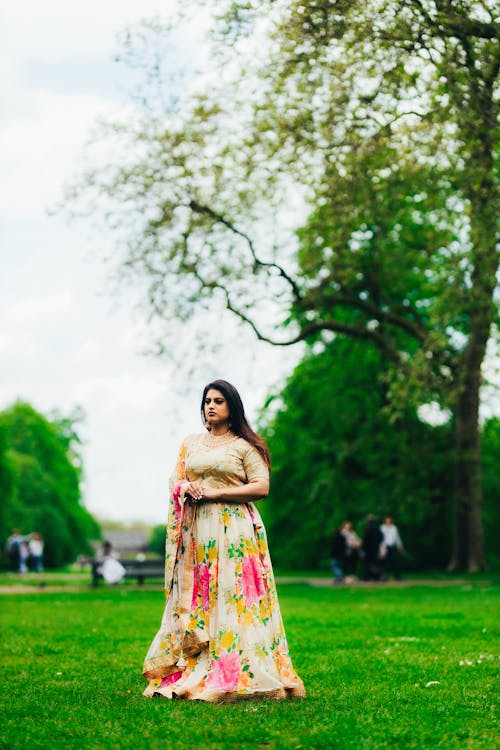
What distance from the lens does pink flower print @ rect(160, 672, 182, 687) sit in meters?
7.71

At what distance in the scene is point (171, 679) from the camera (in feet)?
25.4

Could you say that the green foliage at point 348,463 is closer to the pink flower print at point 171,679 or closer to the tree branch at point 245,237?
the tree branch at point 245,237

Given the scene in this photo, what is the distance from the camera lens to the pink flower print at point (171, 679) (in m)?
7.71

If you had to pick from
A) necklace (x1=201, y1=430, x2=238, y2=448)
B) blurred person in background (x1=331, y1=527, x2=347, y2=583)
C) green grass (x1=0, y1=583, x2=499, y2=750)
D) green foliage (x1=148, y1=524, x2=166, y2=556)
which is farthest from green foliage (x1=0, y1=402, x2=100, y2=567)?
green foliage (x1=148, y1=524, x2=166, y2=556)

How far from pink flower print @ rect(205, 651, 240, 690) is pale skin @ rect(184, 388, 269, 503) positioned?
1.13 m

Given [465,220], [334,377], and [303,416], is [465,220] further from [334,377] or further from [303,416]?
[303,416]

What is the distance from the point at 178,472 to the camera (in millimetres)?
8078

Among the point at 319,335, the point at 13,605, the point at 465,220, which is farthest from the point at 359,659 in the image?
the point at 319,335

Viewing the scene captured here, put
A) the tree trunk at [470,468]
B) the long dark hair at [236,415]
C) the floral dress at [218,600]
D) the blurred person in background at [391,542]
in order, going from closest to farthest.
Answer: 1. the floral dress at [218,600]
2. the long dark hair at [236,415]
3. the blurred person in background at [391,542]
4. the tree trunk at [470,468]

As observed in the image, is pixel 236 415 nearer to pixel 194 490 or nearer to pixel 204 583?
pixel 194 490

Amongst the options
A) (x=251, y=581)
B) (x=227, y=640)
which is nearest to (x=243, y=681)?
(x=227, y=640)

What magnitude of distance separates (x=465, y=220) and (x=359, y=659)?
13544 mm

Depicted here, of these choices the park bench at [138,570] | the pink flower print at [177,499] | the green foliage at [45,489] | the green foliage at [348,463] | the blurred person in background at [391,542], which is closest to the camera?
the pink flower print at [177,499]

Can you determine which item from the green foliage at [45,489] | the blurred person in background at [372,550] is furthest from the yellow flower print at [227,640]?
the green foliage at [45,489]
